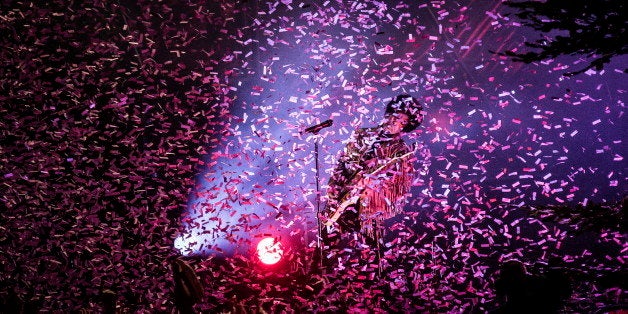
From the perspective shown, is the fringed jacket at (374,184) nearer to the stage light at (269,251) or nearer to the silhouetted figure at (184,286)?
the stage light at (269,251)

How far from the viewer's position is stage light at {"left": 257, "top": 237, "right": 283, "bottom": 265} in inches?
388

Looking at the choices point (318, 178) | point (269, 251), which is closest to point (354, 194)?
point (318, 178)

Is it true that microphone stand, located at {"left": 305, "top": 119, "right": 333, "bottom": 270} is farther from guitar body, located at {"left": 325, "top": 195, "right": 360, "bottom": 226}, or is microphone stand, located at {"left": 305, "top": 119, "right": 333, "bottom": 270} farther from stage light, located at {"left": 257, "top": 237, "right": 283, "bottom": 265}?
stage light, located at {"left": 257, "top": 237, "right": 283, "bottom": 265}

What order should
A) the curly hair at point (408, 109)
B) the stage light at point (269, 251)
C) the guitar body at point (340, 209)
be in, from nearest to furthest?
the guitar body at point (340, 209) < the curly hair at point (408, 109) < the stage light at point (269, 251)

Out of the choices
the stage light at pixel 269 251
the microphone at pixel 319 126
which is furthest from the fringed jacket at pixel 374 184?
the stage light at pixel 269 251

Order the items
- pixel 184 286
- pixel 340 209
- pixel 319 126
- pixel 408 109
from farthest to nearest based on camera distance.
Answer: pixel 408 109
pixel 340 209
pixel 319 126
pixel 184 286

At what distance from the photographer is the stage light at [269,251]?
32.4 ft

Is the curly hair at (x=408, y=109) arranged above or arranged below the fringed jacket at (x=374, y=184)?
above

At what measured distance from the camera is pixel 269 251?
9.98 metres

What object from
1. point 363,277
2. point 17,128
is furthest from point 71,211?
point 363,277

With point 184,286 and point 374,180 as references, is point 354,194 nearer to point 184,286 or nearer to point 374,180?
point 374,180

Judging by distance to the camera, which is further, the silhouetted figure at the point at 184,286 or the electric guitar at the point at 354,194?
the electric guitar at the point at 354,194

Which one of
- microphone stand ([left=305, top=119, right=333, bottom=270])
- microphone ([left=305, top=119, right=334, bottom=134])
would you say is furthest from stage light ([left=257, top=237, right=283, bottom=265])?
microphone ([left=305, top=119, right=334, bottom=134])

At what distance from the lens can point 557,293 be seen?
3021mm
